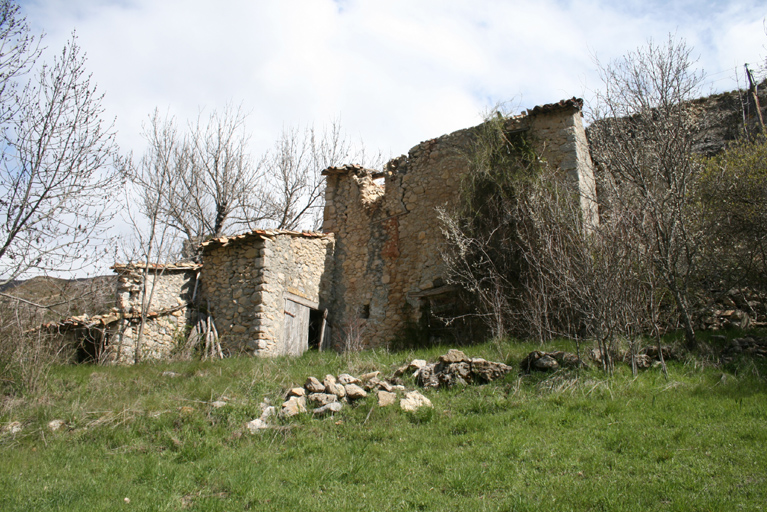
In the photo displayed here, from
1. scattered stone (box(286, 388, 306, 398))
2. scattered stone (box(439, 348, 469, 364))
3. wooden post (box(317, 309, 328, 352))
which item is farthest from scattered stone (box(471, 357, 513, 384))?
wooden post (box(317, 309, 328, 352))

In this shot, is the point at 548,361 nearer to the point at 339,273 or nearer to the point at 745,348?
the point at 745,348

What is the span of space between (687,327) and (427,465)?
4690 millimetres

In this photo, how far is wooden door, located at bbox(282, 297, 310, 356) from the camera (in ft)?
36.9

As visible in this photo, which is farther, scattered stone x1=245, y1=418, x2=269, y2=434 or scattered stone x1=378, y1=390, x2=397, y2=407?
scattered stone x1=378, y1=390, x2=397, y2=407

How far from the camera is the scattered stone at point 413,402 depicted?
624 cm

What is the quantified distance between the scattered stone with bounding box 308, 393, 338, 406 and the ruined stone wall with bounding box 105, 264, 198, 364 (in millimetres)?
5420

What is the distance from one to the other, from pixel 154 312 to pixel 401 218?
576cm

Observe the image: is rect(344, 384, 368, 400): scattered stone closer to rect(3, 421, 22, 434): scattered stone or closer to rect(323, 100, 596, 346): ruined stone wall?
rect(3, 421, 22, 434): scattered stone

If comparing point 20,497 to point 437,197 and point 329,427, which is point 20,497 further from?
point 437,197

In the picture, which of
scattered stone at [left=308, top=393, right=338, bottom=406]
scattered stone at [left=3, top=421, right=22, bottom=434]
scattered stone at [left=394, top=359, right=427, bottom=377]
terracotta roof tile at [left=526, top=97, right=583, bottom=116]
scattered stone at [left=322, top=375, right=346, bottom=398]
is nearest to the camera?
scattered stone at [left=3, top=421, right=22, bottom=434]

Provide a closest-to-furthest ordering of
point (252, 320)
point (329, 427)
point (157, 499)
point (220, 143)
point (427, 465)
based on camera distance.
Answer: point (157, 499)
point (427, 465)
point (329, 427)
point (252, 320)
point (220, 143)

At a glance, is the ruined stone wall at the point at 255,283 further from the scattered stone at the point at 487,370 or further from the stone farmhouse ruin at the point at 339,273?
the scattered stone at the point at 487,370

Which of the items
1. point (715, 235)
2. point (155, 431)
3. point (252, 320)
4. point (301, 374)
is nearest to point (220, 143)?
point (252, 320)

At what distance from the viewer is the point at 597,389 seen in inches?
246
